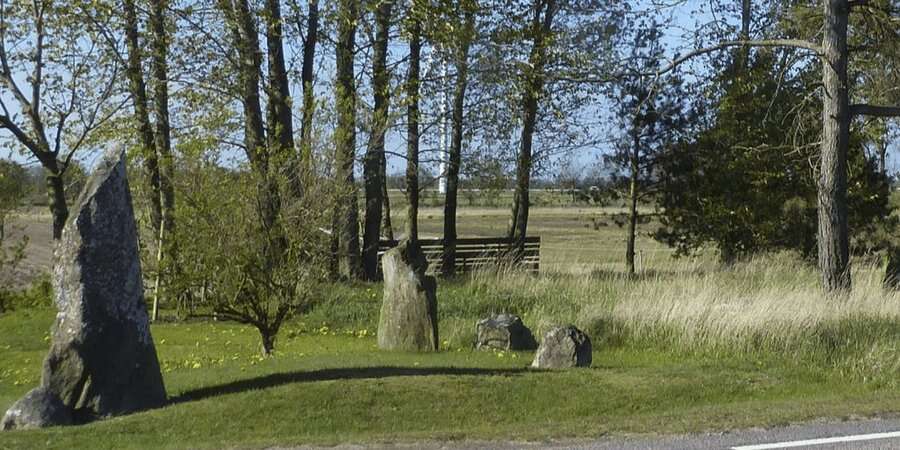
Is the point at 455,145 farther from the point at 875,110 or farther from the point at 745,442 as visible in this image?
the point at 745,442

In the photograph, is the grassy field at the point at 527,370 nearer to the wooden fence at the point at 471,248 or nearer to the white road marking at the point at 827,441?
the white road marking at the point at 827,441

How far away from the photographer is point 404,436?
9.62 metres

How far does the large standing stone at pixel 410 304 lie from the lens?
1548 centimetres

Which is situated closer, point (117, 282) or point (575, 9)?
point (117, 282)

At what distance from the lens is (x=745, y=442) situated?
29.8 ft

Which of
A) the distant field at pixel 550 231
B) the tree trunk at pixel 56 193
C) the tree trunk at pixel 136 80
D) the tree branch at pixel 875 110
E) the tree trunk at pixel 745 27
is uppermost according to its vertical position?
the tree trunk at pixel 745 27

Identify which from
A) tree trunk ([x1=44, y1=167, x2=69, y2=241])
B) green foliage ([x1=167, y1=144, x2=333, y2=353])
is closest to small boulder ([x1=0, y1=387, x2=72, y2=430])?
green foliage ([x1=167, y1=144, x2=333, y2=353])

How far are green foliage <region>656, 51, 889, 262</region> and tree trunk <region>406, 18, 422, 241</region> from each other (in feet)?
25.1

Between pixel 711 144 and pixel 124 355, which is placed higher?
pixel 711 144

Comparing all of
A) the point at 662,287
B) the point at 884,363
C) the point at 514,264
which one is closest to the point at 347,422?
the point at 884,363

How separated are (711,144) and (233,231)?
18.1 meters

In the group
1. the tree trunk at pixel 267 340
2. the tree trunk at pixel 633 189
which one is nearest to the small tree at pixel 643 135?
the tree trunk at pixel 633 189

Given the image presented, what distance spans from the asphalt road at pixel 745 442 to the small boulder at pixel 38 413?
3.07 metres

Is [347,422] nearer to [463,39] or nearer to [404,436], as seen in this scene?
[404,436]
